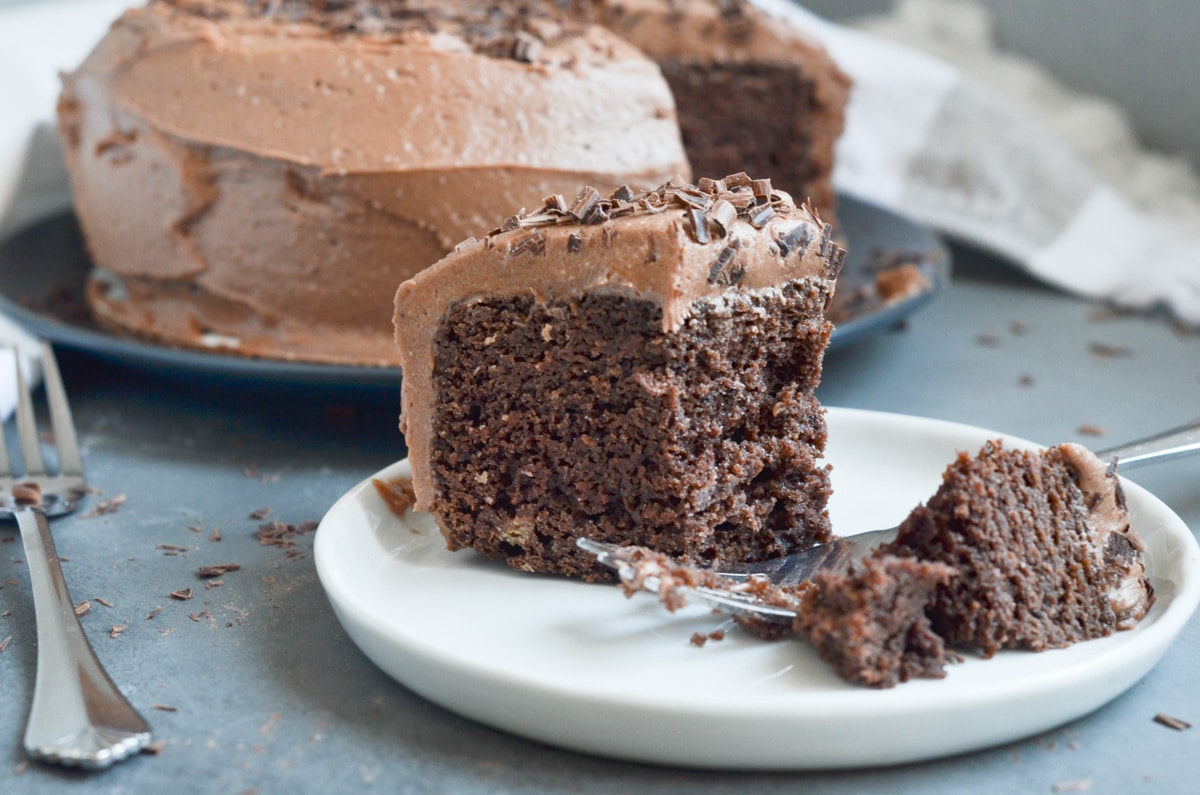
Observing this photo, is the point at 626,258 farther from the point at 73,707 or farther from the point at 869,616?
the point at 73,707

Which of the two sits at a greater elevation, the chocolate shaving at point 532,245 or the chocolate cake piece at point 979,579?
the chocolate shaving at point 532,245

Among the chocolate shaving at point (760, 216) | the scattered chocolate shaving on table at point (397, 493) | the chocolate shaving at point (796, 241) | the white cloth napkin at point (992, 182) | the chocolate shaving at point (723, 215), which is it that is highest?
the chocolate shaving at point (723, 215)

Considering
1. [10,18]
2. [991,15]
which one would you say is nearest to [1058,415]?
[991,15]

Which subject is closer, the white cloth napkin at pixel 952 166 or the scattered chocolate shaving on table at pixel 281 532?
the scattered chocolate shaving on table at pixel 281 532

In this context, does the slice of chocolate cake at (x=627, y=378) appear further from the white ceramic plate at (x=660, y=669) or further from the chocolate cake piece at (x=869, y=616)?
the chocolate cake piece at (x=869, y=616)

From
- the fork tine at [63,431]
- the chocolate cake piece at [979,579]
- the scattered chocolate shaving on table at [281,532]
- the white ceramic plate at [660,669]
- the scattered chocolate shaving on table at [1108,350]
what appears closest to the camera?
the white ceramic plate at [660,669]

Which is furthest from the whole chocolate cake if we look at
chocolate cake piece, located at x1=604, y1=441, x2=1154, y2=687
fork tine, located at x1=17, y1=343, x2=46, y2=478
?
chocolate cake piece, located at x1=604, y1=441, x2=1154, y2=687

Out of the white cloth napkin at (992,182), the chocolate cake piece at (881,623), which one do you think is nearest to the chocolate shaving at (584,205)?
the chocolate cake piece at (881,623)

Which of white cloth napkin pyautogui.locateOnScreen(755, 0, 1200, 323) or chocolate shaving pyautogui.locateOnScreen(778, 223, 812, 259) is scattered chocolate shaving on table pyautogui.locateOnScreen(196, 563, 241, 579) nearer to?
chocolate shaving pyautogui.locateOnScreen(778, 223, 812, 259)
